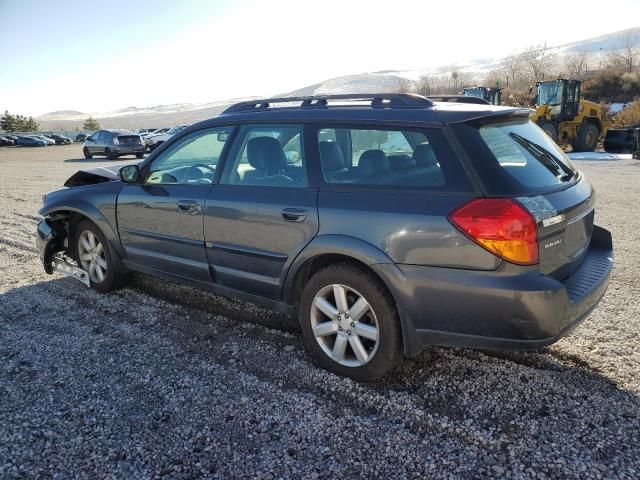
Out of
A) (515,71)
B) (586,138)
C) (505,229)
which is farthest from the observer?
(515,71)

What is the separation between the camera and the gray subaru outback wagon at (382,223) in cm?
260

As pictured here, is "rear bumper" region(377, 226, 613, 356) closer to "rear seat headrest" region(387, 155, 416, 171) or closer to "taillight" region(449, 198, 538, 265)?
"taillight" region(449, 198, 538, 265)

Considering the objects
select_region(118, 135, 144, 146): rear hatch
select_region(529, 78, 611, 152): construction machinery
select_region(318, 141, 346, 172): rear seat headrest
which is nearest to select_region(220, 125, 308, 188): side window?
select_region(318, 141, 346, 172): rear seat headrest

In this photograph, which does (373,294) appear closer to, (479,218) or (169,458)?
(479,218)

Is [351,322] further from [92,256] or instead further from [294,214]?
[92,256]

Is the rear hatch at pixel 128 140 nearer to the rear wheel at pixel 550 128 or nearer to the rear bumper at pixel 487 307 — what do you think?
the rear wheel at pixel 550 128

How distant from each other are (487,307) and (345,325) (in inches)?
35.5

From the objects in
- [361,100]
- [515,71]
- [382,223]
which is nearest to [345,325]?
[382,223]

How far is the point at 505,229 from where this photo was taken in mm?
2523

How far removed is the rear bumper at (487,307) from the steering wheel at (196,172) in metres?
1.71

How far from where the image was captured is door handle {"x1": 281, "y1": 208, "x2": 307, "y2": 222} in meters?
3.17

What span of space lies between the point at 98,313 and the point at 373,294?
2.67 metres

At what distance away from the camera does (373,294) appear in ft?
9.57

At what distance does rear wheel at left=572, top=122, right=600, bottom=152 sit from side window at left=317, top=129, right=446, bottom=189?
2088 centimetres
